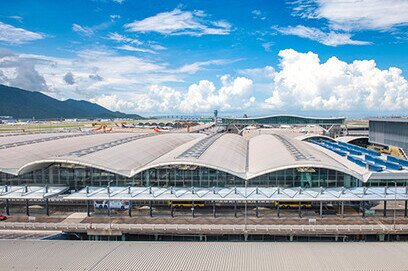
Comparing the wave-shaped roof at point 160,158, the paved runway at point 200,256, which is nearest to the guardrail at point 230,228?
the paved runway at point 200,256

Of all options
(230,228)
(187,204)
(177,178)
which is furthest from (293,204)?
(177,178)

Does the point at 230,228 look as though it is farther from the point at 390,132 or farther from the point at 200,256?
the point at 390,132

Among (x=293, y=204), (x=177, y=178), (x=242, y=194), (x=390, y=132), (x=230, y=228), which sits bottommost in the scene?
(x=230, y=228)

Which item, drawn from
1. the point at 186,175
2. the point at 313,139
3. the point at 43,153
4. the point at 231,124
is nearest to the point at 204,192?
the point at 186,175

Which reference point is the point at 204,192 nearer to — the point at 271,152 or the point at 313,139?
the point at 271,152

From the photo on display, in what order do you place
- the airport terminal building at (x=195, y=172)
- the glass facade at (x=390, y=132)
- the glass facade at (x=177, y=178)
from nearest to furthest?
the airport terminal building at (x=195, y=172), the glass facade at (x=177, y=178), the glass facade at (x=390, y=132)

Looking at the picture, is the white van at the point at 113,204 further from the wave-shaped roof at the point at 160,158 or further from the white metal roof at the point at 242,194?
the wave-shaped roof at the point at 160,158
